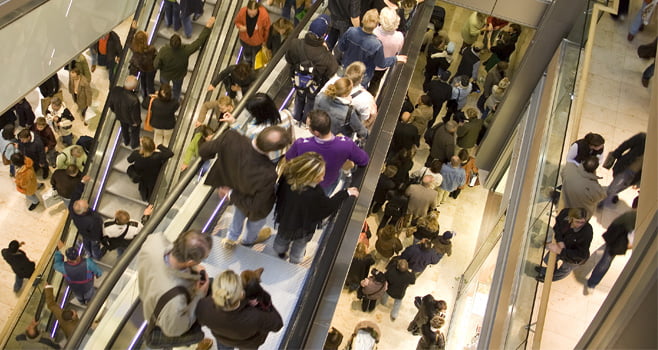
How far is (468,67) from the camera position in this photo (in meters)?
12.1

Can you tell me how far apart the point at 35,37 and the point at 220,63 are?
113 inches

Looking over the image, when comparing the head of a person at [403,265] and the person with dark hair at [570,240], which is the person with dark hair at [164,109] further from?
the person with dark hair at [570,240]

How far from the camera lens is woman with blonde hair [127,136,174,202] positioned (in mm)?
8414

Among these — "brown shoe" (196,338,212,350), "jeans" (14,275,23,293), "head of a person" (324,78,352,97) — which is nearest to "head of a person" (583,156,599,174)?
"head of a person" (324,78,352,97)

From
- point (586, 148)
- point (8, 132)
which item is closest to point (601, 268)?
point (586, 148)

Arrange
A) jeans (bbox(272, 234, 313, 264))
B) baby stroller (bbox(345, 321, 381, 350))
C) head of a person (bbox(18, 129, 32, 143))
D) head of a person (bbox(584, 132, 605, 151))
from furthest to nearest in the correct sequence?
head of a person (bbox(18, 129, 32, 143))
baby stroller (bbox(345, 321, 381, 350))
head of a person (bbox(584, 132, 605, 151))
jeans (bbox(272, 234, 313, 264))

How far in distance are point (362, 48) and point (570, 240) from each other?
→ 3140mm

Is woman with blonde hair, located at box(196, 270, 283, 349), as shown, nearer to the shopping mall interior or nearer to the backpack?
the shopping mall interior

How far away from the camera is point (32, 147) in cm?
1033

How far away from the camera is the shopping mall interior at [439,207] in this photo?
Answer: 488 centimetres

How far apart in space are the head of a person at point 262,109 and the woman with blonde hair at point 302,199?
87 centimetres

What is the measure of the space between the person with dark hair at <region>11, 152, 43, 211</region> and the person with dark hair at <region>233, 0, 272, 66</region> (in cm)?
418

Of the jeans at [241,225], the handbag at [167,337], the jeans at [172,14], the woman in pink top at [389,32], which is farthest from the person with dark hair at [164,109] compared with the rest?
the handbag at [167,337]

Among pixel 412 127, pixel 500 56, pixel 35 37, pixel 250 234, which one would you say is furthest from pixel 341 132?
pixel 500 56
